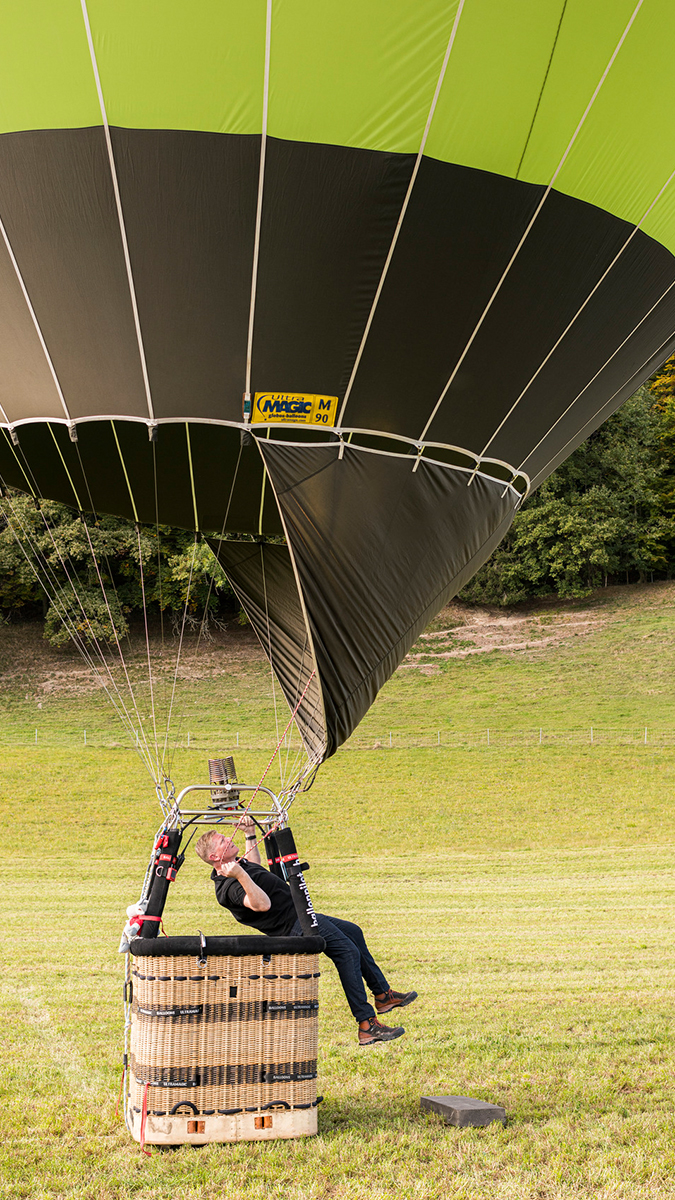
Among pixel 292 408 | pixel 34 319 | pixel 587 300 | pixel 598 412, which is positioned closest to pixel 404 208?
pixel 292 408

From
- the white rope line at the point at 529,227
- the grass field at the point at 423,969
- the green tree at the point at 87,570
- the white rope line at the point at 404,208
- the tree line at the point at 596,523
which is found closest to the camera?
the grass field at the point at 423,969

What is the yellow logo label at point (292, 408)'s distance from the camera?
16.0 ft

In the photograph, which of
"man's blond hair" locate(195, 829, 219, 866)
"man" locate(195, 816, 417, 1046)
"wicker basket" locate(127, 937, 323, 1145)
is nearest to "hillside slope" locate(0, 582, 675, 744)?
"man" locate(195, 816, 417, 1046)

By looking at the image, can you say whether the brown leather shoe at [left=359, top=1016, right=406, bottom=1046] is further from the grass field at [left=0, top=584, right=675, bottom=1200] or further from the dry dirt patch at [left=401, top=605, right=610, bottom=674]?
→ the dry dirt patch at [left=401, top=605, right=610, bottom=674]

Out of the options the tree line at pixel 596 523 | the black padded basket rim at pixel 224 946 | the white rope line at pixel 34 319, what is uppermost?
the tree line at pixel 596 523

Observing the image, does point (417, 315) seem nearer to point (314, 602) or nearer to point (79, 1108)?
point (314, 602)

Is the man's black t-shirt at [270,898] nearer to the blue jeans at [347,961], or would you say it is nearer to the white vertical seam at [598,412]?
the blue jeans at [347,961]

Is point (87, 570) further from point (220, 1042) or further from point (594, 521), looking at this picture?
point (220, 1042)

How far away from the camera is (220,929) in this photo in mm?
9031

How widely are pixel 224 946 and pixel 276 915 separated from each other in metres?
0.47

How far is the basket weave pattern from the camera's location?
13.2 ft

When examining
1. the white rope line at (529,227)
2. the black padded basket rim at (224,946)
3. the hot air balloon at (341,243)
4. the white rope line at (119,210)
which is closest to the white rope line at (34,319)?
the hot air balloon at (341,243)

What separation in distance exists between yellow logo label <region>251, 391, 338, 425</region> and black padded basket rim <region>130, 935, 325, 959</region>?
2.52 m

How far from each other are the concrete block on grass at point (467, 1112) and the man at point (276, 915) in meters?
0.43
